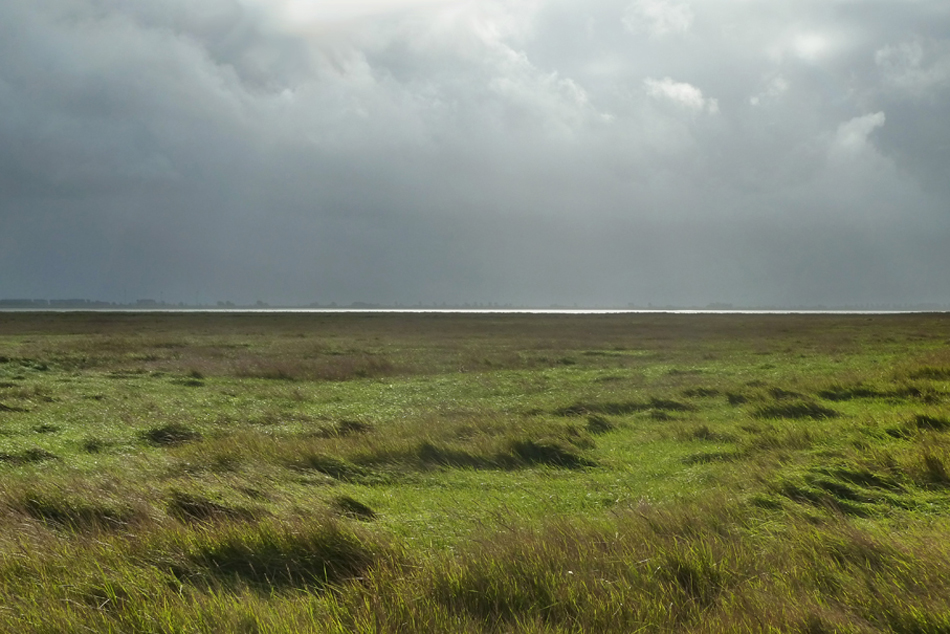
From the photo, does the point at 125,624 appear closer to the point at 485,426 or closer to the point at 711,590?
the point at 711,590

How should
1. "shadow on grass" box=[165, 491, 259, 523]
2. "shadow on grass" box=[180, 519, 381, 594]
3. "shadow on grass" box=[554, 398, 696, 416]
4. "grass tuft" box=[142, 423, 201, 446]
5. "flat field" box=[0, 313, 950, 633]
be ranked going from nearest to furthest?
"flat field" box=[0, 313, 950, 633]
"shadow on grass" box=[180, 519, 381, 594]
"shadow on grass" box=[165, 491, 259, 523]
"grass tuft" box=[142, 423, 201, 446]
"shadow on grass" box=[554, 398, 696, 416]

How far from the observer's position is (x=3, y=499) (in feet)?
25.4

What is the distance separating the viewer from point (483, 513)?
26.2ft

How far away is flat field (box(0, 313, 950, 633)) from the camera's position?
484cm

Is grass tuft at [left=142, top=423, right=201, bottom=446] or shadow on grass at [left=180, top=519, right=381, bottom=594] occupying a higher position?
shadow on grass at [left=180, top=519, right=381, bottom=594]

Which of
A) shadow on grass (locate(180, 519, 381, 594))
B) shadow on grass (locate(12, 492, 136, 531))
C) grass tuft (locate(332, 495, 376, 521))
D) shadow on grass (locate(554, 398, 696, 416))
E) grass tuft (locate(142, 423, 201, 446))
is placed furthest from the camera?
shadow on grass (locate(554, 398, 696, 416))

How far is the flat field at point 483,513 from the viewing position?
15.9ft

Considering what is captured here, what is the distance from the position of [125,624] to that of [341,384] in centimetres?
2143

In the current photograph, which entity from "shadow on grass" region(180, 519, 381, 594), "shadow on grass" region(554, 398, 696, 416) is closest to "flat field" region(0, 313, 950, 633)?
"shadow on grass" region(180, 519, 381, 594)

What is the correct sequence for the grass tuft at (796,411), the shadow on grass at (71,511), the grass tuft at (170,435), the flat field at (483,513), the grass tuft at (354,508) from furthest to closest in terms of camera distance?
1. the grass tuft at (796,411)
2. the grass tuft at (170,435)
3. the grass tuft at (354,508)
4. the shadow on grass at (71,511)
5. the flat field at (483,513)

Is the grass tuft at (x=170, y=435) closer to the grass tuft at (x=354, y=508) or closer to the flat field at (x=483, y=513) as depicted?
the flat field at (x=483, y=513)

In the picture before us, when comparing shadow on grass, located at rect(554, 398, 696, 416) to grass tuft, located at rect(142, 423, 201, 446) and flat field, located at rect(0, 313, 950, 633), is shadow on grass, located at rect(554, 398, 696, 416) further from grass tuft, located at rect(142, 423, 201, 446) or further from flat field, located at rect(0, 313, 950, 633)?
grass tuft, located at rect(142, 423, 201, 446)

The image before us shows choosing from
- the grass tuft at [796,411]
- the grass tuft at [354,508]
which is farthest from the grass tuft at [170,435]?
the grass tuft at [796,411]

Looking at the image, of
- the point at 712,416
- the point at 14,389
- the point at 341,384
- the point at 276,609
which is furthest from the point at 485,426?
the point at 14,389
